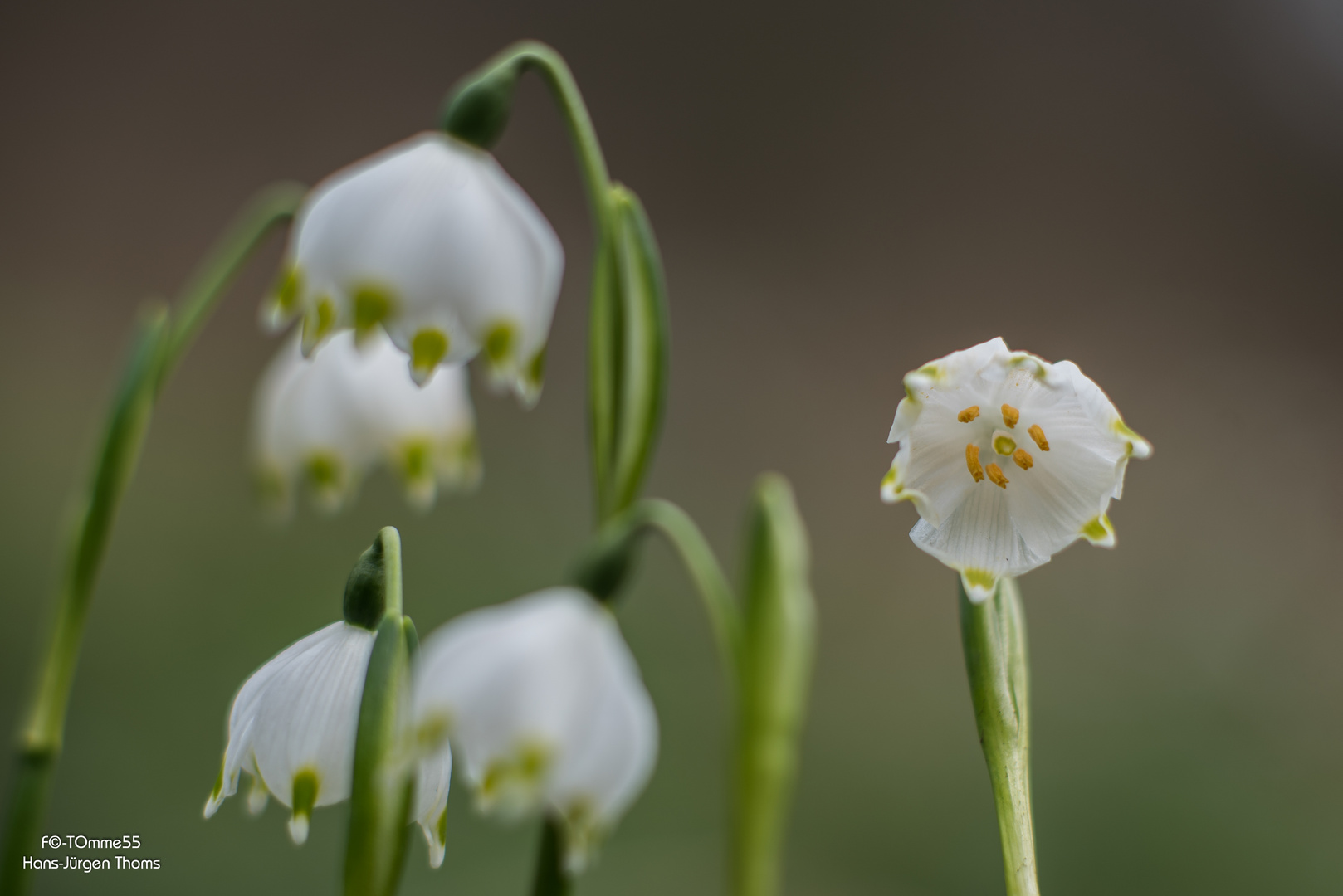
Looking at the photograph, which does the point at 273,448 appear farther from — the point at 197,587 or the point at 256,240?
the point at 197,587

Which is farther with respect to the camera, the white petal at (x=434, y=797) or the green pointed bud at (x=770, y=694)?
the white petal at (x=434, y=797)

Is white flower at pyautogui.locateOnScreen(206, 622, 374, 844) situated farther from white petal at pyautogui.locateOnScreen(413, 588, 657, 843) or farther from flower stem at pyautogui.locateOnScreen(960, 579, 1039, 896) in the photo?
flower stem at pyautogui.locateOnScreen(960, 579, 1039, 896)

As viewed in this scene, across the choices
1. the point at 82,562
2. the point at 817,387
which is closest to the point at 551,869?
the point at 82,562

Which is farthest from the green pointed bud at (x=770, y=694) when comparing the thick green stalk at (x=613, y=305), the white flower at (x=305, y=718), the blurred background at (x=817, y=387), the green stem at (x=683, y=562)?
the blurred background at (x=817, y=387)

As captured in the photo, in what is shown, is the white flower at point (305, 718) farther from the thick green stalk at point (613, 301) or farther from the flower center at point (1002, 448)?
the flower center at point (1002, 448)

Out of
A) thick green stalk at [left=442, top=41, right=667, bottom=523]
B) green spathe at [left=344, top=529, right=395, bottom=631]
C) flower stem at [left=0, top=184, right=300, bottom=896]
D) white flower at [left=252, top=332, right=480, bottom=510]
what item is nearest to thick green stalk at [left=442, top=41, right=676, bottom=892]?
thick green stalk at [left=442, top=41, right=667, bottom=523]
